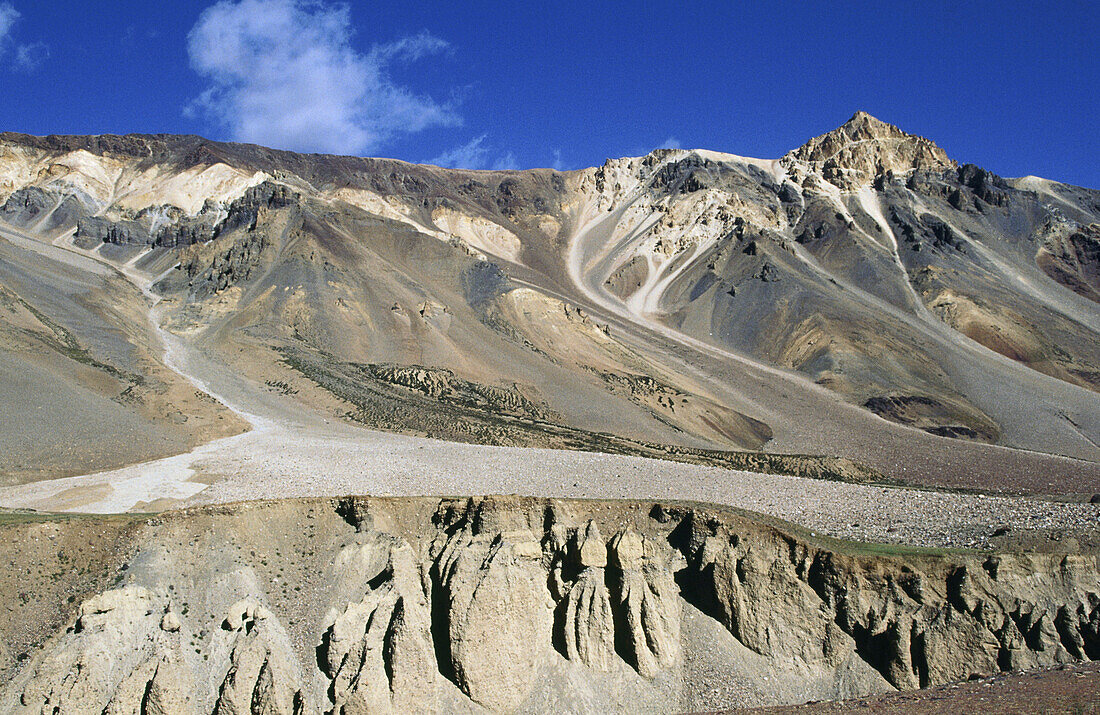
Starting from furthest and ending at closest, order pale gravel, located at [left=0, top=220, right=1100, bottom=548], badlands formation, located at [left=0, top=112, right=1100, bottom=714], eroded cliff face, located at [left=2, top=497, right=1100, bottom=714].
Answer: pale gravel, located at [left=0, top=220, right=1100, bottom=548] → badlands formation, located at [left=0, top=112, right=1100, bottom=714] → eroded cliff face, located at [left=2, top=497, right=1100, bottom=714]

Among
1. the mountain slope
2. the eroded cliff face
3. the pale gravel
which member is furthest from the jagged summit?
the eroded cliff face

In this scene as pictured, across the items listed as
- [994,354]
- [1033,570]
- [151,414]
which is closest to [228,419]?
[151,414]

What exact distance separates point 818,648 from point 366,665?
11.2m

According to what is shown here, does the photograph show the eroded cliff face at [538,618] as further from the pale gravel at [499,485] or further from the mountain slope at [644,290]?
the mountain slope at [644,290]

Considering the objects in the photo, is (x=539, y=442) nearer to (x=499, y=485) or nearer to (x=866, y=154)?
(x=499, y=485)

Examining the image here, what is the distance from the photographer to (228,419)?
44.2 metres

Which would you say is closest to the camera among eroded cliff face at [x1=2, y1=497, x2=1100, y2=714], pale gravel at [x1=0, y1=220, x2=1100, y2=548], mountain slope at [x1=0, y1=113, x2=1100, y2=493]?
eroded cliff face at [x1=2, y1=497, x2=1100, y2=714]

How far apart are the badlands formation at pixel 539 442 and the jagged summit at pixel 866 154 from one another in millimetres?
946

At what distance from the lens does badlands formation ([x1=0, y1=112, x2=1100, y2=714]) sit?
672 inches

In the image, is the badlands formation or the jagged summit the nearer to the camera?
the badlands formation

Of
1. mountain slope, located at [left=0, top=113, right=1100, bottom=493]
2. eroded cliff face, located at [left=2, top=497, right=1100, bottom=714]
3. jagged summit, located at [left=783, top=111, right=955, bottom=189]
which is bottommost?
eroded cliff face, located at [left=2, top=497, right=1100, bottom=714]

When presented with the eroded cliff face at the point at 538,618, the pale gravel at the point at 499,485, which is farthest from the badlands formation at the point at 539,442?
the pale gravel at the point at 499,485

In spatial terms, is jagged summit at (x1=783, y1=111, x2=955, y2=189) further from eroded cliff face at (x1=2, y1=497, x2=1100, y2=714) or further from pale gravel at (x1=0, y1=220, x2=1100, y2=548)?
eroded cliff face at (x1=2, y1=497, x2=1100, y2=714)

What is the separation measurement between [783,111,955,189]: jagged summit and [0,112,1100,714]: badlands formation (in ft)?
3.10
